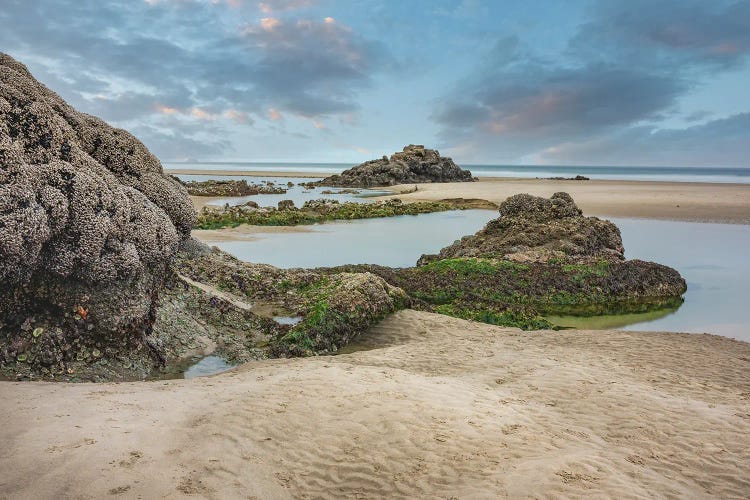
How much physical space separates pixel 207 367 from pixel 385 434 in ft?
16.6

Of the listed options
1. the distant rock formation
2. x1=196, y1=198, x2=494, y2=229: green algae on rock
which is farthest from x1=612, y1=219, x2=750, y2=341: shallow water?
the distant rock formation

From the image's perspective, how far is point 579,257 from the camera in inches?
770

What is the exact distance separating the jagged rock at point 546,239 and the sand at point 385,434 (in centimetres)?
1078

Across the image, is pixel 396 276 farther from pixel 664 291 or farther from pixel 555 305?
pixel 664 291

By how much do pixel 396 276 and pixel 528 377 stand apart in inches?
352

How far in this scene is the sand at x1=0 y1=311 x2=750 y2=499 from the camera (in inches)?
199

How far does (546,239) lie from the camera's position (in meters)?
21.1

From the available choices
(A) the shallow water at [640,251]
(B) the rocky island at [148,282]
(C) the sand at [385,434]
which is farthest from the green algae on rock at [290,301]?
(A) the shallow water at [640,251]

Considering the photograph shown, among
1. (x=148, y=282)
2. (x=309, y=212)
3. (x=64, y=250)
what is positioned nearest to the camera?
(x=64, y=250)

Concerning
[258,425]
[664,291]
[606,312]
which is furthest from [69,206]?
[664,291]

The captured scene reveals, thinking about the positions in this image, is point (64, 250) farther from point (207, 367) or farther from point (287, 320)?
point (287, 320)

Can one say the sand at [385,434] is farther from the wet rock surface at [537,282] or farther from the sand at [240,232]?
the sand at [240,232]

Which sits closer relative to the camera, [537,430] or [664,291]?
[537,430]

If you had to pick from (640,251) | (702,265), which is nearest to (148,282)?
(702,265)
